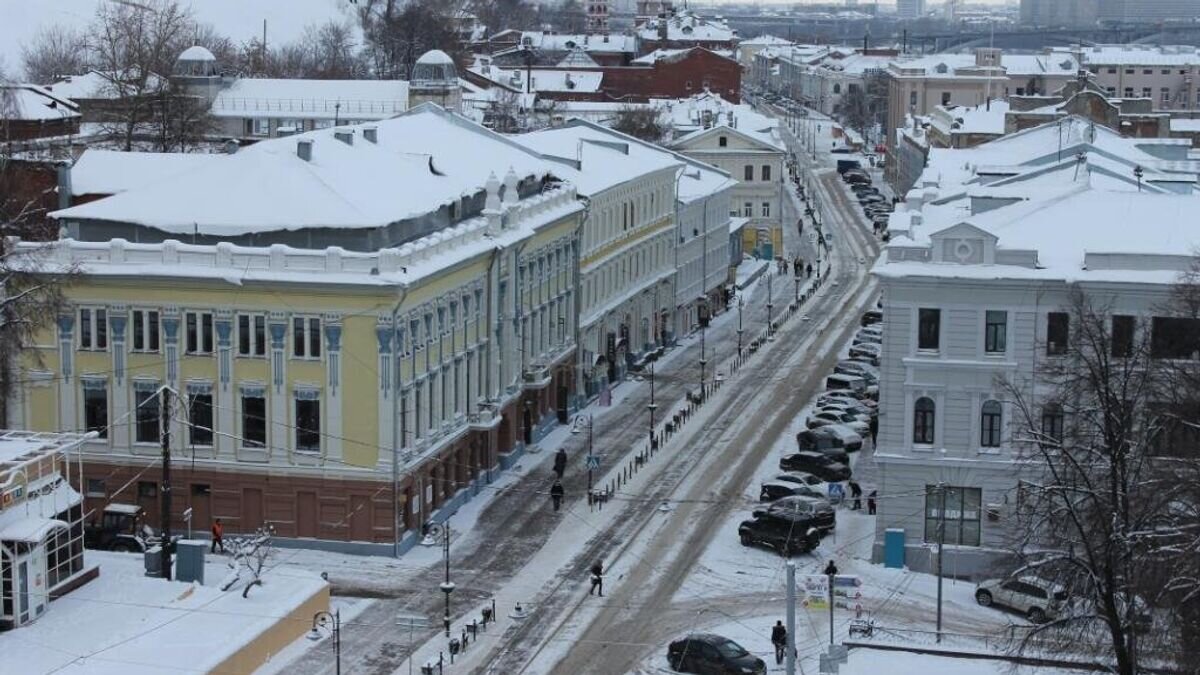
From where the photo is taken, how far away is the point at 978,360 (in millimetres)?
47344

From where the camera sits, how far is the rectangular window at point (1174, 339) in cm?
4569

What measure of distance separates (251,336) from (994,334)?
17659 mm

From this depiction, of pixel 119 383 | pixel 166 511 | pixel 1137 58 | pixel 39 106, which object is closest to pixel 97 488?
pixel 119 383

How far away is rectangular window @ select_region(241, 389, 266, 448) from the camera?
4919 cm

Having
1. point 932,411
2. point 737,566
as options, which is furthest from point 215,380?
point 932,411

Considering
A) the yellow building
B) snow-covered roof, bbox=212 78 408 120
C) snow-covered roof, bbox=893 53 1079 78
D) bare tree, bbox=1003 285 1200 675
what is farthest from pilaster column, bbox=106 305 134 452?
snow-covered roof, bbox=893 53 1079 78

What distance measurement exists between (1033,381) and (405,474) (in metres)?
15.1

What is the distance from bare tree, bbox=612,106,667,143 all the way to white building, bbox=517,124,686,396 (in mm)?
34822

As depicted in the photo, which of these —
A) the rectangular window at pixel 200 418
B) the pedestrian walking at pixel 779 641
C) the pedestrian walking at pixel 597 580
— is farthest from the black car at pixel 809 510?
the rectangular window at pixel 200 418

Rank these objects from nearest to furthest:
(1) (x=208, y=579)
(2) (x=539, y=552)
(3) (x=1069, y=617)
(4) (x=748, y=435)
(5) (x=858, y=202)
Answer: (3) (x=1069, y=617), (1) (x=208, y=579), (2) (x=539, y=552), (4) (x=748, y=435), (5) (x=858, y=202)

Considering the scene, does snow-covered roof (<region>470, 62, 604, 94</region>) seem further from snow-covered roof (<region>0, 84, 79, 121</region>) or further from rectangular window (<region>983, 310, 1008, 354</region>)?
rectangular window (<region>983, 310, 1008, 354</region>)

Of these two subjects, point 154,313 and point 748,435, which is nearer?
point 154,313

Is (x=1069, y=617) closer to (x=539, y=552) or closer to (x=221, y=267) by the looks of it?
(x=539, y=552)

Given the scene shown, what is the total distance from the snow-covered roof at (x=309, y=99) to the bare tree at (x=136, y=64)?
412cm
